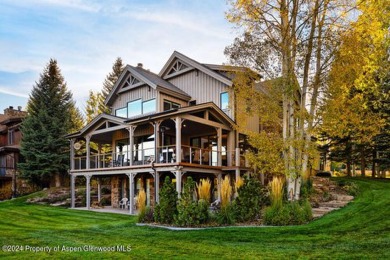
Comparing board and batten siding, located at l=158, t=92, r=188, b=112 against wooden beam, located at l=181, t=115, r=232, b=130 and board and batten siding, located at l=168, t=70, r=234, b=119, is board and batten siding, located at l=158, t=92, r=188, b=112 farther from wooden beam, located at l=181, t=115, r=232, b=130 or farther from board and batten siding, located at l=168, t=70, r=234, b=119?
wooden beam, located at l=181, t=115, r=232, b=130

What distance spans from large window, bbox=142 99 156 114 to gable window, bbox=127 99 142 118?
46 centimetres

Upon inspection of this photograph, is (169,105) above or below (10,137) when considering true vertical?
above

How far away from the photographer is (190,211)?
38.9 feet

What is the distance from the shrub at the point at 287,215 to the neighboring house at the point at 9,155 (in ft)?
82.4

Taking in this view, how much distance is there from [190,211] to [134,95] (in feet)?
42.3

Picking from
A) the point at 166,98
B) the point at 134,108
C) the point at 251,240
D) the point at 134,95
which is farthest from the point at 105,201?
the point at 251,240

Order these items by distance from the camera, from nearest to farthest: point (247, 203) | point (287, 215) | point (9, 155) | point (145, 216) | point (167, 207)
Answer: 1. point (287, 215)
2. point (247, 203)
3. point (167, 207)
4. point (145, 216)
5. point (9, 155)

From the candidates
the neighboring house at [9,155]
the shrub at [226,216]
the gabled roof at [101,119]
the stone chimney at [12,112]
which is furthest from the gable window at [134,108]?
the stone chimney at [12,112]

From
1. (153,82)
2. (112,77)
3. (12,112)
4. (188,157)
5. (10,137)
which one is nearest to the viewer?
(188,157)

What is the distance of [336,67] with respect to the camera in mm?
13930

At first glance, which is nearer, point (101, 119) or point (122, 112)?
point (101, 119)

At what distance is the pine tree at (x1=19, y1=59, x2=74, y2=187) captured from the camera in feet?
94.7

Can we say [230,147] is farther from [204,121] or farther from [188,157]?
[204,121]

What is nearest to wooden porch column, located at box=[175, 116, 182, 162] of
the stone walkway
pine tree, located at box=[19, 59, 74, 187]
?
the stone walkway
